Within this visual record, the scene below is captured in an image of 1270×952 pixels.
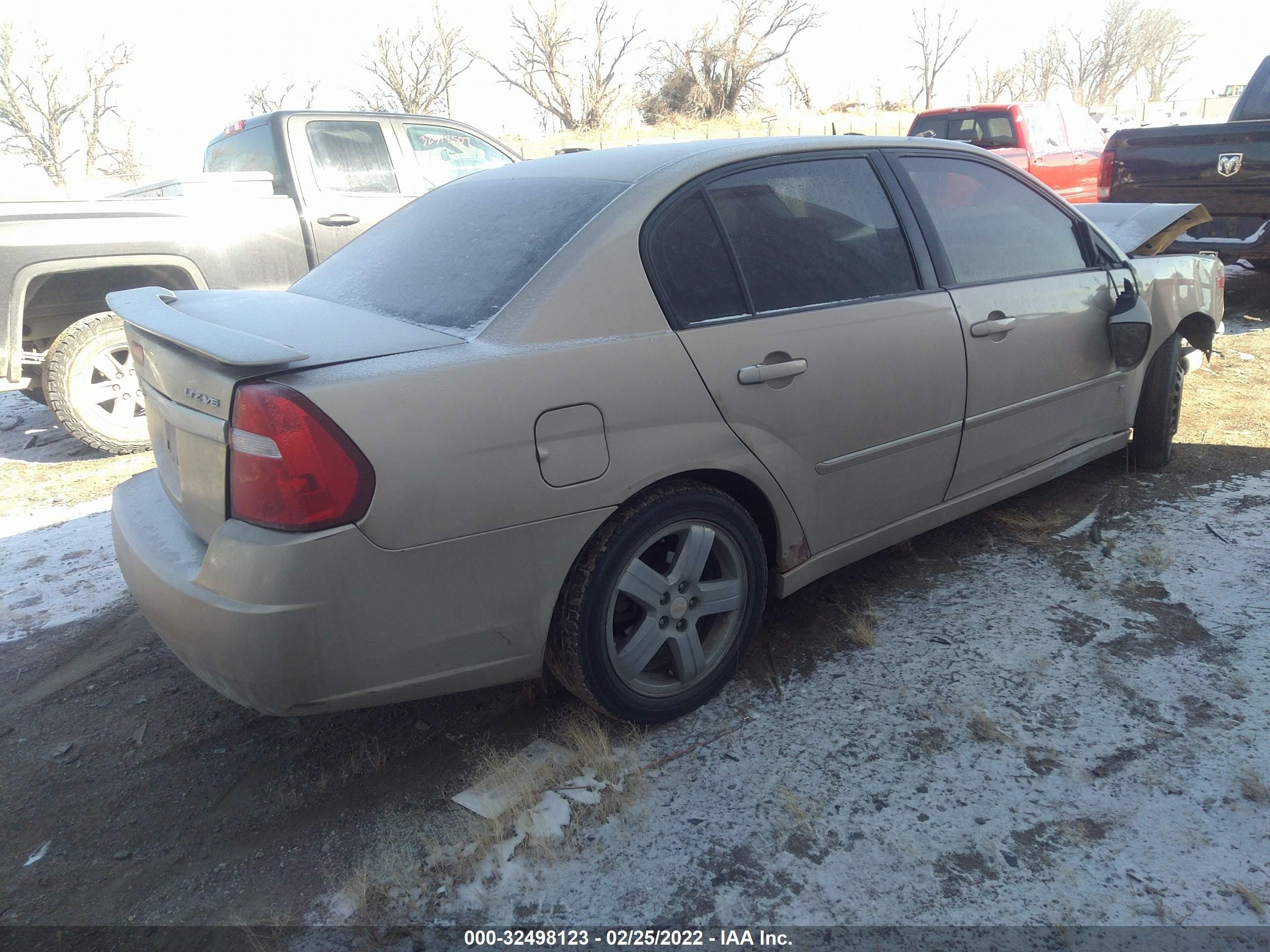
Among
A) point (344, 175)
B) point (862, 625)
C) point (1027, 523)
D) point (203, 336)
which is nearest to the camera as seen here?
point (203, 336)

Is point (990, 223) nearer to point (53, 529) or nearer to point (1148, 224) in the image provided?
point (1148, 224)

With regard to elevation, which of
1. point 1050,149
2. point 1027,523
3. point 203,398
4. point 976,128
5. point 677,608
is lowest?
point 1027,523

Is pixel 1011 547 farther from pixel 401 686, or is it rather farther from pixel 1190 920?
pixel 401 686

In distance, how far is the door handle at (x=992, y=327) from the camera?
3107 mm

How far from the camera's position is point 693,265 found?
8.30 ft

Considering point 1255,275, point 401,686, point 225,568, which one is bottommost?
point 1255,275

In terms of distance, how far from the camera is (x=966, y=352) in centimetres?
308

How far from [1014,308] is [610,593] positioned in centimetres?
192

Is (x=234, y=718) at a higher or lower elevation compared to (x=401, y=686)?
lower

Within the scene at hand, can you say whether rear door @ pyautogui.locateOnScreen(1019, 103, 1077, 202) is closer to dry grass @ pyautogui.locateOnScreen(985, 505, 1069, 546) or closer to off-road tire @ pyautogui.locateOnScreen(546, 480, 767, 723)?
dry grass @ pyautogui.locateOnScreen(985, 505, 1069, 546)

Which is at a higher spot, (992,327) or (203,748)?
(992,327)

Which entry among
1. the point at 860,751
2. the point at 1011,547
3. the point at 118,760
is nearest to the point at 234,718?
the point at 118,760

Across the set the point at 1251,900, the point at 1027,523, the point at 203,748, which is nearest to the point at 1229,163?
the point at 1027,523

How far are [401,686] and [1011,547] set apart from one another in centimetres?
257
